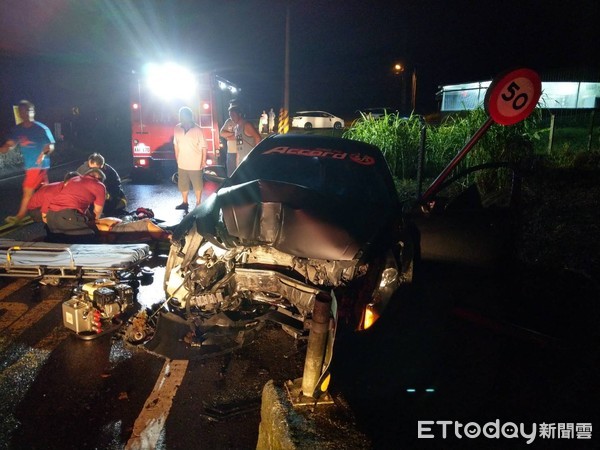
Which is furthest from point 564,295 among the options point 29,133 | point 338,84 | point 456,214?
point 338,84

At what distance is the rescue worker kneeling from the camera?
5.41 metres

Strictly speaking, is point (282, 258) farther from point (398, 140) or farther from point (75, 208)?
point (398, 140)

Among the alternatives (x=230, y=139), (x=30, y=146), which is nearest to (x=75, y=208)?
(x=30, y=146)

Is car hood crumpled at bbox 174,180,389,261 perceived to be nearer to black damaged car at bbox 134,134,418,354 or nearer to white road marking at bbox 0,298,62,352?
black damaged car at bbox 134,134,418,354

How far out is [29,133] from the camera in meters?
7.07

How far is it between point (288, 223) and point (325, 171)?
1.48m

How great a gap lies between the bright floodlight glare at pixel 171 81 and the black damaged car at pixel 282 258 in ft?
28.9

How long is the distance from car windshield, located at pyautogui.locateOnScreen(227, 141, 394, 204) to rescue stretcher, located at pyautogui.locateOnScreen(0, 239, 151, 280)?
142cm

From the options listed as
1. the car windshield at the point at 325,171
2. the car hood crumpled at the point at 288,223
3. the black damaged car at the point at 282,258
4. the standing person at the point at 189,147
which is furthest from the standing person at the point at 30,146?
the car hood crumpled at the point at 288,223

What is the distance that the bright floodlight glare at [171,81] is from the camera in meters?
11.6

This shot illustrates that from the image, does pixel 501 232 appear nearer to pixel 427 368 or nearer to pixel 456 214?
pixel 456 214

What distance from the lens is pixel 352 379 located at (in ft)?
10.8

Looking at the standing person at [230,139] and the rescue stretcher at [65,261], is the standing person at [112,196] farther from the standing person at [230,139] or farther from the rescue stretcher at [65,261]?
the rescue stretcher at [65,261]

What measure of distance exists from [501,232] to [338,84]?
136 feet
